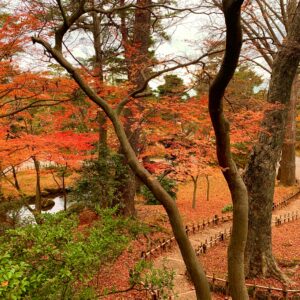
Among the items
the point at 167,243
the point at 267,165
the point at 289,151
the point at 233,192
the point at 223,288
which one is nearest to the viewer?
the point at 233,192

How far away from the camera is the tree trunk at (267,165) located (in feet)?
19.7

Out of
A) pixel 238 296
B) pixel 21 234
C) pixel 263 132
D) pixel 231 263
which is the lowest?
pixel 238 296

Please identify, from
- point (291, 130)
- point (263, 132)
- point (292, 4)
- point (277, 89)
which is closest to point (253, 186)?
point (263, 132)

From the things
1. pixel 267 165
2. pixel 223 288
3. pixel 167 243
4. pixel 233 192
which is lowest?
pixel 223 288

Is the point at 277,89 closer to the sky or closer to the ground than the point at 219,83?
closer to the sky

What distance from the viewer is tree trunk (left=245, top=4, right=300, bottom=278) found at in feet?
19.7

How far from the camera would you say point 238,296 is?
398cm

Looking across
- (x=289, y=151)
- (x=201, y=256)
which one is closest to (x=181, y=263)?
(x=201, y=256)

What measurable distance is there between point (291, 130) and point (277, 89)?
12.0m

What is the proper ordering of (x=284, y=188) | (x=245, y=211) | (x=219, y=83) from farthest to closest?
(x=284, y=188) < (x=245, y=211) < (x=219, y=83)

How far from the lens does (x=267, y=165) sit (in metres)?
6.28

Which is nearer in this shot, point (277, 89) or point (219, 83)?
point (219, 83)

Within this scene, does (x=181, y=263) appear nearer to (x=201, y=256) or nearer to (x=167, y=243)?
(x=201, y=256)

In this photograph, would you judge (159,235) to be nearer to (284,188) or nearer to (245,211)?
(245,211)
